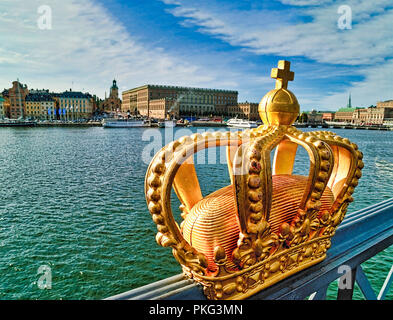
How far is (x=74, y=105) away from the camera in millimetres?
95625

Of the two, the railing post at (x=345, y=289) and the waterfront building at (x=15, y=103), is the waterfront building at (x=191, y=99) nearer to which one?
the waterfront building at (x=15, y=103)

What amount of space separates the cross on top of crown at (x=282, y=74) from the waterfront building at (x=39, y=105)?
9898 cm

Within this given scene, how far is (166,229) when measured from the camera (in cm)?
157

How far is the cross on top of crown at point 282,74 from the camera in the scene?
2.04m

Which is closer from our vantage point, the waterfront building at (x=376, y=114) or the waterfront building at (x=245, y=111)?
the waterfront building at (x=245, y=111)

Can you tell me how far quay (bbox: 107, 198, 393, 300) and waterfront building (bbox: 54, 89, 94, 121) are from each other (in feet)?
A: 324

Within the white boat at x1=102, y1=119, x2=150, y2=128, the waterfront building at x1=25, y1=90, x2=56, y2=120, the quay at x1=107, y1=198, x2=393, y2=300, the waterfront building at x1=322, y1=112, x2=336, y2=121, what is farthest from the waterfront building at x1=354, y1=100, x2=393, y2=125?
the quay at x1=107, y1=198, x2=393, y2=300

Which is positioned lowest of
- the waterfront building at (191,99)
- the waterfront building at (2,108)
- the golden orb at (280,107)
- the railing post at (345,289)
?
the railing post at (345,289)

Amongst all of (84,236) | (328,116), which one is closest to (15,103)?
(84,236)

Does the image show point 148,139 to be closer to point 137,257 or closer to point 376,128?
point 137,257

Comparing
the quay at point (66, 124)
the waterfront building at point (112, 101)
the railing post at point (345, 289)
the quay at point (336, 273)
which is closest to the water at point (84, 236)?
the quay at point (336, 273)

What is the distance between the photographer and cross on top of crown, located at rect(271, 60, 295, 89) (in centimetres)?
204

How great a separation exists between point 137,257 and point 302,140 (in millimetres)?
7199

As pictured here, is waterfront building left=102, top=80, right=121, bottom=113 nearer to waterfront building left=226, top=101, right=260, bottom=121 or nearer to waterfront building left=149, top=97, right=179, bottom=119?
waterfront building left=149, top=97, right=179, bottom=119
